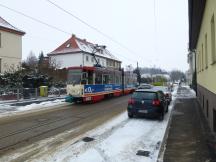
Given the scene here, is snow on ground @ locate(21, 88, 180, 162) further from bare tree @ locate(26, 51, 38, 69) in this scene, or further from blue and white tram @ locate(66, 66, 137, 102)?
bare tree @ locate(26, 51, 38, 69)

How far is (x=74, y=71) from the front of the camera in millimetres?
23219

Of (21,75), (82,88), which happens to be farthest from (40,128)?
(21,75)

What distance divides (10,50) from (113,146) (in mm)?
30676

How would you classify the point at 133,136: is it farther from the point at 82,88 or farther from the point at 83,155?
the point at 82,88

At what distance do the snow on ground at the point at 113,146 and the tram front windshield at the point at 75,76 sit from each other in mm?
10821

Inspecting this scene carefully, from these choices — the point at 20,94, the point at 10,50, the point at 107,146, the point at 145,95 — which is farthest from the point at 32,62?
the point at 107,146

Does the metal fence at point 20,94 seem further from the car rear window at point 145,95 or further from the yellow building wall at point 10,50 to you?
the car rear window at point 145,95

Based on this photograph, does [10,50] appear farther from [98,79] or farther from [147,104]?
[147,104]

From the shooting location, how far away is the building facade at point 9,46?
114 feet

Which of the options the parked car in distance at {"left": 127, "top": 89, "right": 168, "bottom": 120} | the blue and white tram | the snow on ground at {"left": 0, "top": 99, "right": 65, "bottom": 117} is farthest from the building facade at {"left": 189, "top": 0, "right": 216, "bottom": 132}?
the snow on ground at {"left": 0, "top": 99, "right": 65, "bottom": 117}

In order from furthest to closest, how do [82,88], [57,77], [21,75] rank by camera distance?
[57,77] < [21,75] < [82,88]

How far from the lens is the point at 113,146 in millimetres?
8617

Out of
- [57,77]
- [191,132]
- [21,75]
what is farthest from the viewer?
[57,77]

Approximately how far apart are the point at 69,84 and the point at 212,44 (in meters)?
13.9
